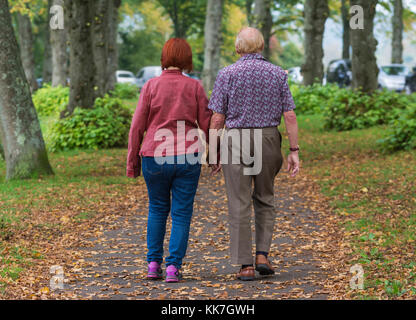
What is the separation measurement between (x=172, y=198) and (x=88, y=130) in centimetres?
1157

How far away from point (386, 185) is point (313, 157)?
428cm

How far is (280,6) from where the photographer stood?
145 ft

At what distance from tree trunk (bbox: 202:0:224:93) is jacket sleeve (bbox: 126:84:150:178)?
2131 centimetres

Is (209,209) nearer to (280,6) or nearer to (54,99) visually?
(54,99)

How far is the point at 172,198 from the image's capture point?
5.93 metres

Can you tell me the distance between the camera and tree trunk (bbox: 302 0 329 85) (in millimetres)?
25219

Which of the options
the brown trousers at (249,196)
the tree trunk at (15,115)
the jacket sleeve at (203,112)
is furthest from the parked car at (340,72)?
the jacket sleeve at (203,112)

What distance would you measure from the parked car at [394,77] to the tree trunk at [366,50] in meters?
13.3

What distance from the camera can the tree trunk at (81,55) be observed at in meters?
16.8

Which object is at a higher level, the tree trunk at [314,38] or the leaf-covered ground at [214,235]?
the tree trunk at [314,38]

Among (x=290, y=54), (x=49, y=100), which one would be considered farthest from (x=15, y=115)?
(x=290, y=54)

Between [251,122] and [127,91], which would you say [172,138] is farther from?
[127,91]

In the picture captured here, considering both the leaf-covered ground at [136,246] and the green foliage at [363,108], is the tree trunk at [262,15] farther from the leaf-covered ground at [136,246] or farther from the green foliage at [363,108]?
the leaf-covered ground at [136,246]
